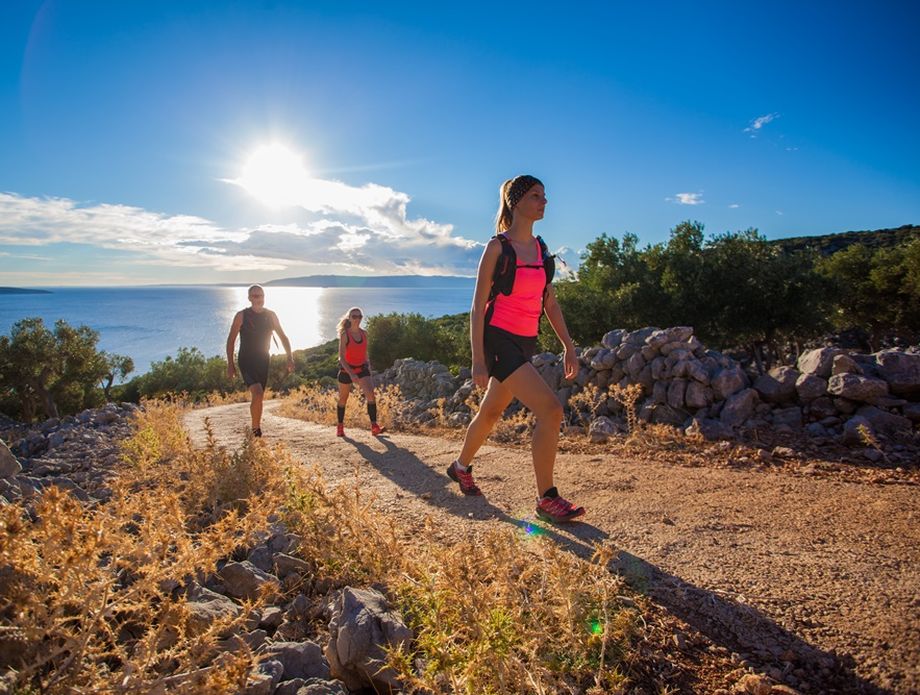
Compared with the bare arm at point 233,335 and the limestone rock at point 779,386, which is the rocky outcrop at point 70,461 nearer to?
the bare arm at point 233,335

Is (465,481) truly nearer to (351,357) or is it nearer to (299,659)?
(299,659)

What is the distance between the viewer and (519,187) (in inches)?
148

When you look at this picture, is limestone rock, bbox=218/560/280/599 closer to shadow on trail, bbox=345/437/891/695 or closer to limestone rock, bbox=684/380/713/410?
shadow on trail, bbox=345/437/891/695

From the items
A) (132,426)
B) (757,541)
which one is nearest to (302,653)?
(757,541)

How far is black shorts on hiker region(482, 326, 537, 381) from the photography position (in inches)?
144

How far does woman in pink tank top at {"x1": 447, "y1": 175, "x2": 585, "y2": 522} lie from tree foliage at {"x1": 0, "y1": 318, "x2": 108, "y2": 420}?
121 ft

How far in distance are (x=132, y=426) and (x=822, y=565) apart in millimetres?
10978

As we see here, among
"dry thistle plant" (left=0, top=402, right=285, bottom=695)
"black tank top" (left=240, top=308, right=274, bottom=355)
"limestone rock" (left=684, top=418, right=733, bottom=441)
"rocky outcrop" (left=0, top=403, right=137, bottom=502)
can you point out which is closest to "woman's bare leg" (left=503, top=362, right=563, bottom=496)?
"dry thistle plant" (left=0, top=402, right=285, bottom=695)

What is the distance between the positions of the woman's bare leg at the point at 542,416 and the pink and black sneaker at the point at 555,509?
0.20 ft

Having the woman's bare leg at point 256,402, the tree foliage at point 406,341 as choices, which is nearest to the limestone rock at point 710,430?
the woman's bare leg at point 256,402

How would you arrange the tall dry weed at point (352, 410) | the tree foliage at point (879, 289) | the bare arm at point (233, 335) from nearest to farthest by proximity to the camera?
the bare arm at point (233, 335)
the tall dry weed at point (352, 410)
the tree foliage at point (879, 289)

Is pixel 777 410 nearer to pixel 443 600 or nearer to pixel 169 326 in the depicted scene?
pixel 443 600

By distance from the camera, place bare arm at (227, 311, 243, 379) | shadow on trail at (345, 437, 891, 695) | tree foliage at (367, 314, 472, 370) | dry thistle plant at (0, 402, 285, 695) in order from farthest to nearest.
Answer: tree foliage at (367, 314, 472, 370) → bare arm at (227, 311, 243, 379) → shadow on trail at (345, 437, 891, 695) → dry thistle plant at (0, 402, 285, 695)

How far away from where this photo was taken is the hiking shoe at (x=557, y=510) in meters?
3.41
